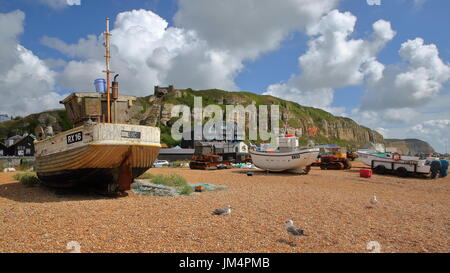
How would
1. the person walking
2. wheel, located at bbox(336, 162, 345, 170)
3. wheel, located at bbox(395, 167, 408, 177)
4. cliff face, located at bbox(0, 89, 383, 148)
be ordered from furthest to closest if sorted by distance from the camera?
cliff face, located at bbox(0, 89, 383, 148) < wheel, located at bbox(336, 162, 345, 170) < wheel, located at bbox(395, 167, 408, 177) < the person walking

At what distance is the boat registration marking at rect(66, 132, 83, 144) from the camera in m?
9.75

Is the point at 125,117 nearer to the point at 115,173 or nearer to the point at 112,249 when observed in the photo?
the point at 115,173

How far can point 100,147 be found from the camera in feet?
31.1

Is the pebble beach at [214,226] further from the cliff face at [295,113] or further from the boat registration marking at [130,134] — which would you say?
the cliff face at [295,113]

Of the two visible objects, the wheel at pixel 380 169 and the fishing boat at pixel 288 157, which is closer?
the fishing boat at pixel 288 157

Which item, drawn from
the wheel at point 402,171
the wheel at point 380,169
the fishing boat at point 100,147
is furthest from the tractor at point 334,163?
the fishing boat at point 100,147

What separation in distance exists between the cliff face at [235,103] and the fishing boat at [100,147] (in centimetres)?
5824

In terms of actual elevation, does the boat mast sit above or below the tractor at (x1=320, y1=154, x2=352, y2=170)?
above

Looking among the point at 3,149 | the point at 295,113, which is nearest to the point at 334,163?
the point at 3,149

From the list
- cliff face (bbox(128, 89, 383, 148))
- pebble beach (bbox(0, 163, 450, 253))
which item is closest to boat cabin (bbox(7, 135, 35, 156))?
cliff face (bbox(128, 89, 383, 148))

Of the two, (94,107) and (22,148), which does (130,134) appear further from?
(22,148)

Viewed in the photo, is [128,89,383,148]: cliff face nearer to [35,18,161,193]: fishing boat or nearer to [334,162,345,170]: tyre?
[334,162,345,170]: tyre

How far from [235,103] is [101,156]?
445 ft

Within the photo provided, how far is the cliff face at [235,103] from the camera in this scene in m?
89.8
